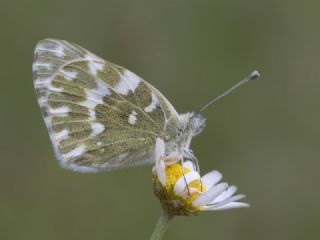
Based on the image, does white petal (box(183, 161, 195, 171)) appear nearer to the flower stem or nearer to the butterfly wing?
the butterfly wing

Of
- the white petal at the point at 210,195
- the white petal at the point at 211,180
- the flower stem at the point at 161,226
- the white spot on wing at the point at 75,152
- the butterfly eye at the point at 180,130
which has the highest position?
the white spot on wing at the point at 75,152

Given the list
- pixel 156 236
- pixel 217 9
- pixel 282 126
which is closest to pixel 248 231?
pixel 282 126

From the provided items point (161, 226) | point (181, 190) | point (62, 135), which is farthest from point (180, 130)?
point (161, 226)

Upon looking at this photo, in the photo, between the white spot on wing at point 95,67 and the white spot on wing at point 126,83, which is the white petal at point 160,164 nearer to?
the white spot on wing at point 126,83

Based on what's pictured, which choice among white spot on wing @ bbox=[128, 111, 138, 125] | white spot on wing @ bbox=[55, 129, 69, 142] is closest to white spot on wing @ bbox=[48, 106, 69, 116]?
white spot on wing @ bbox=[55, 129, 69, 142]

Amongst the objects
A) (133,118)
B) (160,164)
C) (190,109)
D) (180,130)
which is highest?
(190,109)

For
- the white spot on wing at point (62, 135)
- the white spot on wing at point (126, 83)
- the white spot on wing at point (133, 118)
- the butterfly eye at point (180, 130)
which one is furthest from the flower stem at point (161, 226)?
the white spot on wing at point (126, 83)

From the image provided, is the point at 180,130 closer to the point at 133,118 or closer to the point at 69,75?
the point at 133,118
